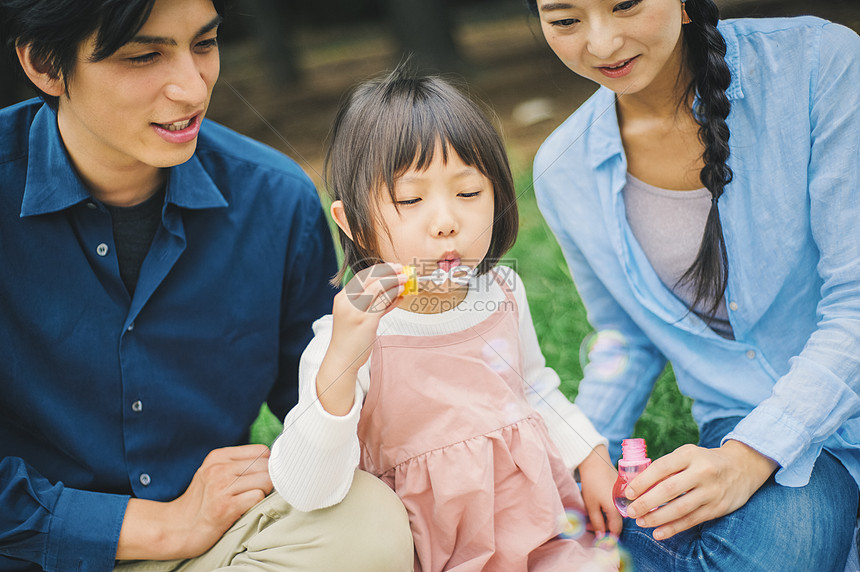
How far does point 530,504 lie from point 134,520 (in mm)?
580

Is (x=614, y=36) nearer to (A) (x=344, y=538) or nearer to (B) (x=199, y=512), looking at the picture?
(A) (x=344, y=538)

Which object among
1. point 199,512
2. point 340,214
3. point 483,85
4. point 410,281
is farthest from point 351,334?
point 483,85

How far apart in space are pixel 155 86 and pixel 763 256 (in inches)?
36.8

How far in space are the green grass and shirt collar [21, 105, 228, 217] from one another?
2.45ft

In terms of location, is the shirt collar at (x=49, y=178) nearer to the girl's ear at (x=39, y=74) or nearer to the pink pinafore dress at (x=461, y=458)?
the girl's ear at (x=39, y=74)

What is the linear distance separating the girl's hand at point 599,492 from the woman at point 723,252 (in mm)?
38

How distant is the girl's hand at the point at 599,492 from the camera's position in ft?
4.21

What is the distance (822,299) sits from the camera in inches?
49.1

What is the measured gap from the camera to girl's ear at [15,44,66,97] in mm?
1182

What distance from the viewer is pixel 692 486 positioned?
1.12 metres

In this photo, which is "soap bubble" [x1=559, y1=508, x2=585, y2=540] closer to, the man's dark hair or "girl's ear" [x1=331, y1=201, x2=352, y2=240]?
"girl's ear" [x1=331, y1=201, x2=352, y2=240]

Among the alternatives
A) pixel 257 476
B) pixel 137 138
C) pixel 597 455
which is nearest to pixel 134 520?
pixel 257 476

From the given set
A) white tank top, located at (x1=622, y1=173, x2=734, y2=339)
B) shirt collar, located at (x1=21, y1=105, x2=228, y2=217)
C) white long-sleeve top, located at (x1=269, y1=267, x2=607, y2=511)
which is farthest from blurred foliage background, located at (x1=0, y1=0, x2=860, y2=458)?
white long-sleeve top, located at (x1=269, y1=267, x2=607, y2=511)

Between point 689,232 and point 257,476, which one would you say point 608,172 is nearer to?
point 689,232
